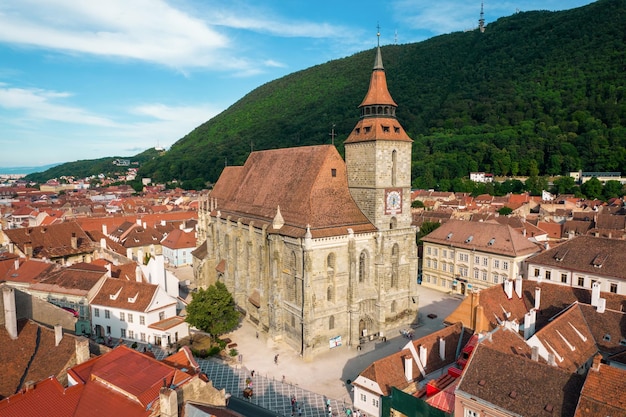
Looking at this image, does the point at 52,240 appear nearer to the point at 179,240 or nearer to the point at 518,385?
the point at 179,240

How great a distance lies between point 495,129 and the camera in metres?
182

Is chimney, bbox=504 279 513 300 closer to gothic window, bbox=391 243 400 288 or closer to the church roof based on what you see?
gothic window, bbox=391 243 400 288

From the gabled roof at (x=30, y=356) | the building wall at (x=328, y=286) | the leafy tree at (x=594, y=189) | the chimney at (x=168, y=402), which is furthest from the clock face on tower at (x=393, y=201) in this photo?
the leafy tree at (x=594, y=189)

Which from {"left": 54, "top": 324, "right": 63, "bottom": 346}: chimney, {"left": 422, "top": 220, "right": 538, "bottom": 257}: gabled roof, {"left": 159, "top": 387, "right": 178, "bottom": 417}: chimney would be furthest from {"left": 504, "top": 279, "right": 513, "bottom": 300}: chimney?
{"left": 54, "top": 324, "right": 63, "bottom": 346}: chimney

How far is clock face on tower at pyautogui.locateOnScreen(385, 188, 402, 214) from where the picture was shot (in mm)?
40562

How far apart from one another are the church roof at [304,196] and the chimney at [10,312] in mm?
21463

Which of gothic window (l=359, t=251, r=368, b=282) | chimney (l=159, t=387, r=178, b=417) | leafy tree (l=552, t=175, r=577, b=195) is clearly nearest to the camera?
chimney (l=159, t=387, r=178, b=417)

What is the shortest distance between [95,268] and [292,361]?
2675cm

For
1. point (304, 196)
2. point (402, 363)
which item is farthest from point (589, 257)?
point (304, 196)

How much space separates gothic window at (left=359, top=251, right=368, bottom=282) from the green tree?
1346cm

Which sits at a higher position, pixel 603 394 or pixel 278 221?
pixel 278 221

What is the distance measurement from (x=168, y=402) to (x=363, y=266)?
84.5ft

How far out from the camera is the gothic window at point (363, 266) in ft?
132

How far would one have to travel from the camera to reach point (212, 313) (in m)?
38.9
